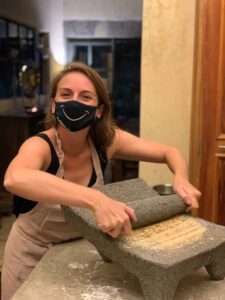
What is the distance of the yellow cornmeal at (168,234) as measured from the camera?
3.53 feet

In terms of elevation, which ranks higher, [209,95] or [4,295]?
[209,95]

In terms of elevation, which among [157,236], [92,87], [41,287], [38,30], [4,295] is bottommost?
[4,295]

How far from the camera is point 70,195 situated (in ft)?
3.39

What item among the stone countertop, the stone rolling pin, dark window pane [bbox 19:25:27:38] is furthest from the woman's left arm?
dark window pane [bbox 19:25:27:38]

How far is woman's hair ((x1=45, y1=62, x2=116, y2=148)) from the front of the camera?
53.5 inches

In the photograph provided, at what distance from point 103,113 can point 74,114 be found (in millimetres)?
207

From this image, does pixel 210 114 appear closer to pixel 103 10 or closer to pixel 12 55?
pixel 12 55

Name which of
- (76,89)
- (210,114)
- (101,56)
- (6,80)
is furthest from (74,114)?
(101,56)

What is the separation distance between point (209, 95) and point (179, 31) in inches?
16.9

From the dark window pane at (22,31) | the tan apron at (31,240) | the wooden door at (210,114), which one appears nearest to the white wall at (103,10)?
the dark window pane at (22,31)

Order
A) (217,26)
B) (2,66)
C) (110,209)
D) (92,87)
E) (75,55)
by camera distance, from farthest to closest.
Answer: (75,55), (2,66), (217,26), (92,87), (110,209)

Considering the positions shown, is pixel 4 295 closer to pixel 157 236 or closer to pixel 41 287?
pixel 41 287

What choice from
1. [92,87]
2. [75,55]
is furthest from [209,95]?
[75,55]

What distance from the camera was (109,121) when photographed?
1.51 metres
